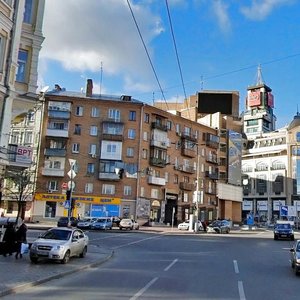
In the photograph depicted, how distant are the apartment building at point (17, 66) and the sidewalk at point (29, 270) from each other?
5975mm

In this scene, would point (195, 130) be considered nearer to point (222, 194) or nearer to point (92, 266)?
point (222, 194)

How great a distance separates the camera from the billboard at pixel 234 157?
89.3 metres

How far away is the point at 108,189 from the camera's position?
67.6 meters

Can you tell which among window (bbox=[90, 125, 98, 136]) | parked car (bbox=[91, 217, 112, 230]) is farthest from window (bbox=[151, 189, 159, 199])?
parked car (bbox=[91, 217, 112, 230])

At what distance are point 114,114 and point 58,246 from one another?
177ft

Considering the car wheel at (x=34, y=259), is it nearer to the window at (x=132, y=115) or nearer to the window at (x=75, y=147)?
the window at (x=75, y=147)

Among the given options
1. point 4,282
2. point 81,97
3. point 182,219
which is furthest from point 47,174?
point 4,282

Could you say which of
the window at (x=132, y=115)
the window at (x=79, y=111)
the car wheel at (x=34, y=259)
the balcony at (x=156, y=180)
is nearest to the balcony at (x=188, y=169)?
the balcony at (x=156, y=180)

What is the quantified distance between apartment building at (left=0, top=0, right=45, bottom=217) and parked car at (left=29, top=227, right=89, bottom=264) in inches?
197

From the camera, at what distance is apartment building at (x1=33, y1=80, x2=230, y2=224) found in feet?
218

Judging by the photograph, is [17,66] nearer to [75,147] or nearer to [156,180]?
[75,147]

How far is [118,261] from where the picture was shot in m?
19.8

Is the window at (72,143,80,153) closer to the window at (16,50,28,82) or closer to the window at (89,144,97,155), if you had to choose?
the window at (89,144,97,155)

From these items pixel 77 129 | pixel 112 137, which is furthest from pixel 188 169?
pixel 77 129
